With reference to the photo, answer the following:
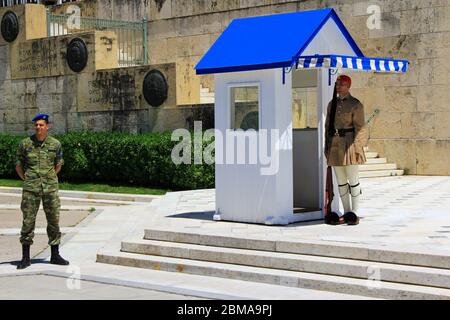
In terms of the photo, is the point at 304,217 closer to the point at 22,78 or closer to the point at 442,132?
the point at 442,132

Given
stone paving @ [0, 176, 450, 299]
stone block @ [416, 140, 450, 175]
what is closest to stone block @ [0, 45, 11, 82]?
stone paving @ [0, 176, 450, 299]

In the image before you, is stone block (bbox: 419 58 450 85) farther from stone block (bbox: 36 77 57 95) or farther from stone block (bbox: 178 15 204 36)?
stone block (bbox: 36 77 57 95)

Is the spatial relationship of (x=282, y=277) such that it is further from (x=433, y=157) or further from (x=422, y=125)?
(x=422, y=125)

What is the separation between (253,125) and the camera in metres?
11.6

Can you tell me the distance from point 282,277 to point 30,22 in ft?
58.1

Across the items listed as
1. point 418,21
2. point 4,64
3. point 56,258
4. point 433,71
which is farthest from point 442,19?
point 4,64

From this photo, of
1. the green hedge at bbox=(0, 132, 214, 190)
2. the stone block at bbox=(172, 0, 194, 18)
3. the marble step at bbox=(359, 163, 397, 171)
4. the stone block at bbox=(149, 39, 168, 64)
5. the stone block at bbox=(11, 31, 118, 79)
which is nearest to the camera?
the green hedge at bbox=(0, 132, 214, 190)

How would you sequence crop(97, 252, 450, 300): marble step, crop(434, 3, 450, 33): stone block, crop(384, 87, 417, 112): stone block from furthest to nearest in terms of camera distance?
crop(384, 87, 417, 112): stone block
crop(434, 3, 450, 33): stone block
crop(97, 252, 450, 300): marble step

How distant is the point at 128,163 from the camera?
20297 mm

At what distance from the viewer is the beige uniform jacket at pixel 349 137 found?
439 inches

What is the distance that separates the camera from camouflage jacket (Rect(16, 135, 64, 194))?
10703 mm

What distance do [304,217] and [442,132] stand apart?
8.92 meters

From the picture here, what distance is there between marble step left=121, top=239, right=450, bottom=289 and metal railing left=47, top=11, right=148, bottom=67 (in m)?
14.7
